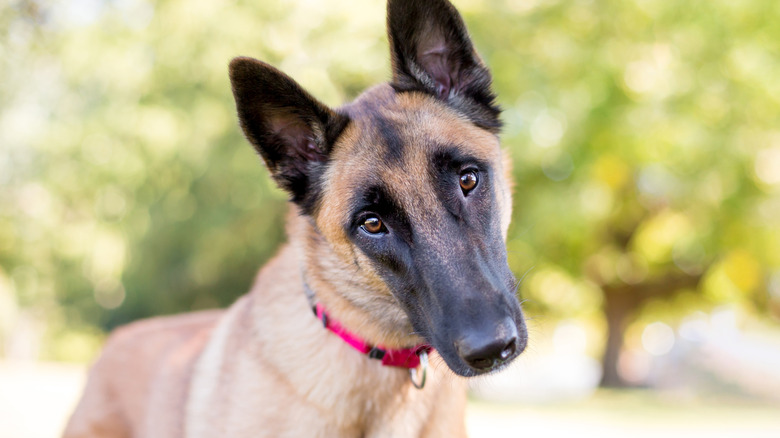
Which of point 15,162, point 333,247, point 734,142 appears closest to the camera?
point 333,247

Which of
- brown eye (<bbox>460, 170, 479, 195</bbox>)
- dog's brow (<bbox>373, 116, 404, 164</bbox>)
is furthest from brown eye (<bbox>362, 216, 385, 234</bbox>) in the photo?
brown eye (<bbox>460, 170, 479, 195</bbox>)

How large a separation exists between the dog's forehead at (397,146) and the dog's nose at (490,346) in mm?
649

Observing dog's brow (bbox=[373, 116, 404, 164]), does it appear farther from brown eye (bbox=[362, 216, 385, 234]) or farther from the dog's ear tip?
the dog's ear tip

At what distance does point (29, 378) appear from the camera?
13.3 meters

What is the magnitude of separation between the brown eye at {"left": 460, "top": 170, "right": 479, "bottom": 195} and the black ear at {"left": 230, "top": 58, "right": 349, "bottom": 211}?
0.68 meters

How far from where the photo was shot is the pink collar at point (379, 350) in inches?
126

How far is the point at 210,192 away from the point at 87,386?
10.6 m

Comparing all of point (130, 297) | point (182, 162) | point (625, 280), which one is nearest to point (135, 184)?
point (182, 162)

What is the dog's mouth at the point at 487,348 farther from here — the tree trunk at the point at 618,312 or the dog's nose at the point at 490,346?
the tree trunk at the point at 618,312

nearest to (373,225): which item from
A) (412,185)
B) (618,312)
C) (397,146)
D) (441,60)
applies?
(412,185)

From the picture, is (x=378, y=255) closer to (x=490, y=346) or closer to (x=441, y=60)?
(x=490, y=346)

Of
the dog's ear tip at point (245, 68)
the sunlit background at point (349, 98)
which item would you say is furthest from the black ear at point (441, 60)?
the sunlit background at point (349, 98)

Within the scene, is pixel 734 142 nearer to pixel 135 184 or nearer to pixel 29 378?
pixel 135 184

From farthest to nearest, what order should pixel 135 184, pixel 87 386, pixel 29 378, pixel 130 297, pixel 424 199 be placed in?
pixel 130 297
pixel 135 184
pixel 29 378
pixel 87 386
pixel 424 199
